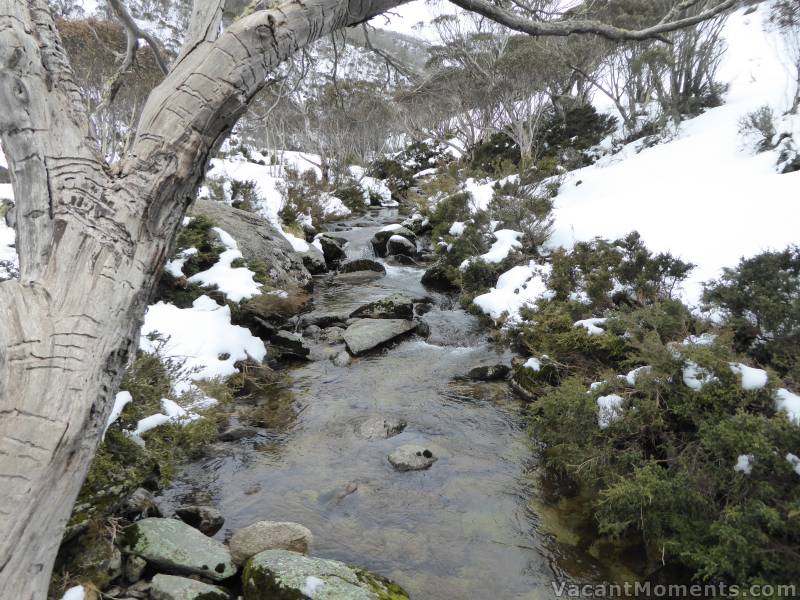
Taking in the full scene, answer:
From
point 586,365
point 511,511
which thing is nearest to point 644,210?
point 586,365

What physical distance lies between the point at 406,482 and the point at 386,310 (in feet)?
15.4

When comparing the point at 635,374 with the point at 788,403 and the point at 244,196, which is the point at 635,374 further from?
the point at 244,196

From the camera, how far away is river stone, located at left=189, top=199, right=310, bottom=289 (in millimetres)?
9477

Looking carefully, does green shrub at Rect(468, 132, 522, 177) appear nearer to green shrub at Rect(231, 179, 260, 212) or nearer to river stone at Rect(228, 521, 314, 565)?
green shrub at Rect(231, 179, 260, 212)

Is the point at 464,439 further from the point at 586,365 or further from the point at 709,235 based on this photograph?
the point at 709,235

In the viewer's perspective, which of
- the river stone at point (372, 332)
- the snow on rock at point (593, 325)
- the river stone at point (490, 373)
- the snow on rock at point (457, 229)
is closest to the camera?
the snow on rock at point (593, 325)

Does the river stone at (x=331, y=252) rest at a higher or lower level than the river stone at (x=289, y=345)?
higher

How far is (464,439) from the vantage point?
521 cm

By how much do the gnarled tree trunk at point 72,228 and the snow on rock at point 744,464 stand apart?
140 inches

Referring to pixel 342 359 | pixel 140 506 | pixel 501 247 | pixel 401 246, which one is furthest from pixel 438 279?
pixel 140 506

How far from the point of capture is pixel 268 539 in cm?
342

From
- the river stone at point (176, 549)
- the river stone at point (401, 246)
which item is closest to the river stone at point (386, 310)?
the river stone at point (401, 246)

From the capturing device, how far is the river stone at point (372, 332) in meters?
7.62

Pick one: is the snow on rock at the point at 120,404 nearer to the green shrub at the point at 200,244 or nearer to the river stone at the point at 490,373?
the river stone at the point at 490,373
